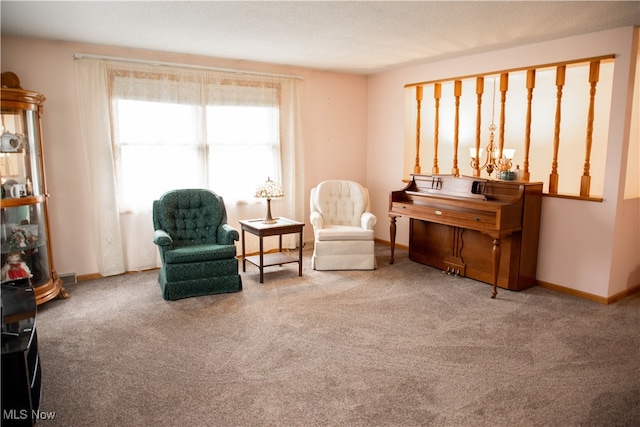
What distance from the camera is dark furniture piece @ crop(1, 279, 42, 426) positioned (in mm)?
1999

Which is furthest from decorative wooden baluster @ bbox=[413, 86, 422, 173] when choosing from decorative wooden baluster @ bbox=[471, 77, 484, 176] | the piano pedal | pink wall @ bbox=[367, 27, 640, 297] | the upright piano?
the piano pedal

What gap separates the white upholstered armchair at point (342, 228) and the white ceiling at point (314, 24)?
62.6 inches

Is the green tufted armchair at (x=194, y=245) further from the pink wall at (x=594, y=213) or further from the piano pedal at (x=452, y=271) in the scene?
the pink wall at (x=594, y=213)

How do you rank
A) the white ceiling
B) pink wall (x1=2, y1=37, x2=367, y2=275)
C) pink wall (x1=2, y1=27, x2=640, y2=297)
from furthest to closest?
pink wall (x1=2, y1=37, x2=367, y2=275) → pink wall (x1=2, y1=27, x2=640, y2=297) → the white ceiling

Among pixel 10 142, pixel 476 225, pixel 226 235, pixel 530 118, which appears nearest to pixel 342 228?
pixel 226 235

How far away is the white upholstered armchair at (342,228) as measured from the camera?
16.1 ft

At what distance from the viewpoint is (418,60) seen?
5180 mm

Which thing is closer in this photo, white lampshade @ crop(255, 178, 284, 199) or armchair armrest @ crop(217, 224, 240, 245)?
armchair armrest @ crop(217, 224, 240, 245)

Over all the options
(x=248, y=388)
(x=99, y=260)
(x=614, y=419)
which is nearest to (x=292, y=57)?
(x=99, y=260)

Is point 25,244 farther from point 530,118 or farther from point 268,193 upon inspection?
point 530,118

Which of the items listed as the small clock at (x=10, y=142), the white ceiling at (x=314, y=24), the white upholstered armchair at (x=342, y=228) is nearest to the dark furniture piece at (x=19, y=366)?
the small clock at (x=10, y=142)

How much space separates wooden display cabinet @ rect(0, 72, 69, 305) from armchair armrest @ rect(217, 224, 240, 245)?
1.50 metres

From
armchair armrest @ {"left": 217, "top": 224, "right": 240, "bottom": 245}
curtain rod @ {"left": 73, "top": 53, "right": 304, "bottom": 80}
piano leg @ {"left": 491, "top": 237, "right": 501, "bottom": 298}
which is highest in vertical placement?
curtain rod @ {"left": 73, "top": 53, "right": 304, "bottom": 80}

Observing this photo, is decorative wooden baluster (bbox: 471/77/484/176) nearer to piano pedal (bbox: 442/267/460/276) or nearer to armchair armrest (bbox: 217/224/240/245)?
piano pedal (bbox: 442/267/460/276)
